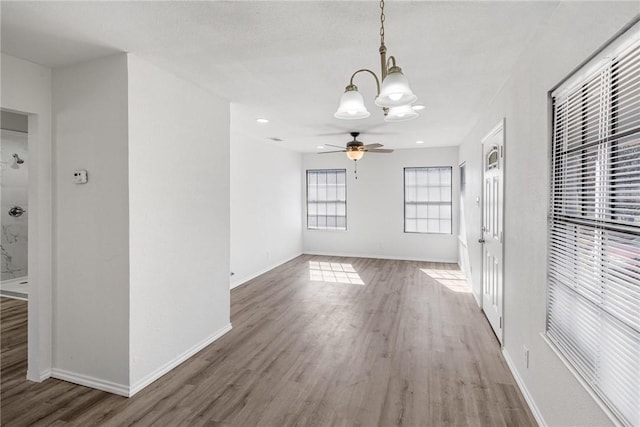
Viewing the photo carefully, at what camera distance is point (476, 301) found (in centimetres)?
446

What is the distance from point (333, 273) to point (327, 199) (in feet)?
7.92

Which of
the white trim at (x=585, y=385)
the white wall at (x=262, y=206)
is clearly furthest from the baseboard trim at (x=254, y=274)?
the white trim at (x=585, y=385)

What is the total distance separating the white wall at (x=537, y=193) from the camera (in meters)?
1.51

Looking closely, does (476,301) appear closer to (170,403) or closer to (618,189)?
(618,189)

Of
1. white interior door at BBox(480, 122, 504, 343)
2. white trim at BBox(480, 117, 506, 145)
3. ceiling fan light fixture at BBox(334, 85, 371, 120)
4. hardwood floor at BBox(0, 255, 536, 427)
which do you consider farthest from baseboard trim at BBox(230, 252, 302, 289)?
white trim at BBox(480, 117, 506, 145)

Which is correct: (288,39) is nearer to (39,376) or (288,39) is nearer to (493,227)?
(493,227)

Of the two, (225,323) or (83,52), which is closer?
(83,52)

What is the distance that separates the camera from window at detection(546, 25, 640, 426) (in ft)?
4.00

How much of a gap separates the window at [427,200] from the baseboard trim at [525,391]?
4.63m

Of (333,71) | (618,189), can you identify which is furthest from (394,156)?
(618,189)

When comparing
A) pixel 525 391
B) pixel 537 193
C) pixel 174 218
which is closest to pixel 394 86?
pixel 537 193

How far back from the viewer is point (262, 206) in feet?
20.8

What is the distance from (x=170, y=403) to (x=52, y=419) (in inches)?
28.6

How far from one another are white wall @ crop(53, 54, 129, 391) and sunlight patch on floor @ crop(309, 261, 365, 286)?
3630mm
